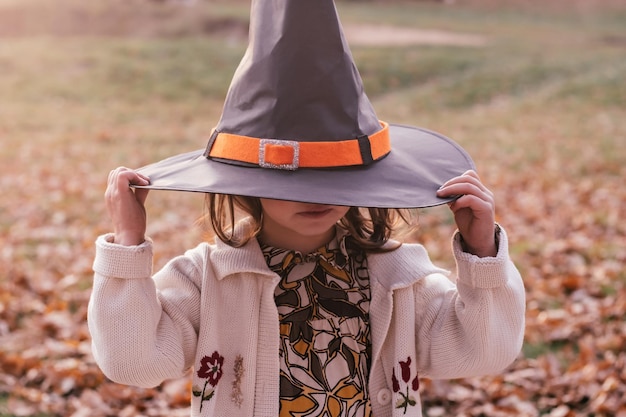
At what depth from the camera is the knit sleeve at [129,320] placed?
185 centimetres

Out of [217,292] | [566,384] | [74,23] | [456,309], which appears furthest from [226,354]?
[74,23]

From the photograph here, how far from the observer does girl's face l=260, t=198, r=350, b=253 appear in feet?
6.18

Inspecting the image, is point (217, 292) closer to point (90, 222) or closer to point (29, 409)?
point (29, 409)

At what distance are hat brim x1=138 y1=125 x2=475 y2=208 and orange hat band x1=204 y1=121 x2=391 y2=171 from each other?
0.06ft

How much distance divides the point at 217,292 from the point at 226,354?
0.54 ft

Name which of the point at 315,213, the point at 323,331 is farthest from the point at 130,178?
the point at 323,331

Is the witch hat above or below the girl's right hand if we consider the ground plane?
above

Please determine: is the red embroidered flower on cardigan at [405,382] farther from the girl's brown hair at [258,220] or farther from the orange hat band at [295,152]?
the orange hat band at [295,152]

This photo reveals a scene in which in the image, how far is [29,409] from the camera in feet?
10.7

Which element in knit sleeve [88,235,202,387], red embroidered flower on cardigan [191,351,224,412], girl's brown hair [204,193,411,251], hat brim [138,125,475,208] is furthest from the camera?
girl's brown hair [204,193,411,251]

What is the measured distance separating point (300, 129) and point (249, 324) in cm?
54

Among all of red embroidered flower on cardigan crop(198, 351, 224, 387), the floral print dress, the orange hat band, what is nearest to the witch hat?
the orange hat band

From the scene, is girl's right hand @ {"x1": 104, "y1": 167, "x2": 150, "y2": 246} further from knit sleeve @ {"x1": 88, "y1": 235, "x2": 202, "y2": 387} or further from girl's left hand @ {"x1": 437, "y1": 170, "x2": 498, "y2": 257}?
girl's left hand @ {"x1": 437, "y1": 170, "x2": 498, "y2": 257}

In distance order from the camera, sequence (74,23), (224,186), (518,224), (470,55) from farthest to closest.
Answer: (74,23)
(470,55)
(518,224)
(224,186)
